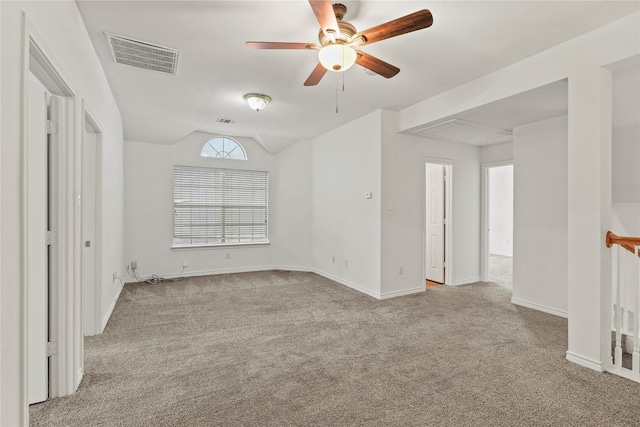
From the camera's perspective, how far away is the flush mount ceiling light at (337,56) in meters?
2.17

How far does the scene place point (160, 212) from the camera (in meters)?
5.75

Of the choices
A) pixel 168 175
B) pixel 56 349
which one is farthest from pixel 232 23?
pixel 168 175

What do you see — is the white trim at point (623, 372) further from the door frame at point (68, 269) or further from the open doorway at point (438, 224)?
the door frame at point (68, 269)

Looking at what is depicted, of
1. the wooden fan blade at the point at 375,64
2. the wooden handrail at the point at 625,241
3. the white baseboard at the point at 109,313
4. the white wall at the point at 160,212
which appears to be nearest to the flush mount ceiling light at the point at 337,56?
the wooden fan blade at the point at 375,64

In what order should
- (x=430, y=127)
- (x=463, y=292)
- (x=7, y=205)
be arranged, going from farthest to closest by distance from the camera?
(x=463, y=292), (x=430, y=127), (x=7, y=205)

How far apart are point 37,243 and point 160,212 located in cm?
393

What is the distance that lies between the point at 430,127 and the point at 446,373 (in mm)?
3072

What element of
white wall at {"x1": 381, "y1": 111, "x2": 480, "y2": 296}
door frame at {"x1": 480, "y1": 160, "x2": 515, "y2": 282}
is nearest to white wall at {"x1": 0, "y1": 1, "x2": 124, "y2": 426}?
white wall at {"x1": 381, "y1": 111, "x2": 480, "y2": 296}

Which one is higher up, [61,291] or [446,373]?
[61,291]

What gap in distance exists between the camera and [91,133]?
314 centimetres

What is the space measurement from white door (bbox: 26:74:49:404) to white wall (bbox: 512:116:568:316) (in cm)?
493

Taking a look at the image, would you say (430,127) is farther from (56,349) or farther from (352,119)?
(56,349)

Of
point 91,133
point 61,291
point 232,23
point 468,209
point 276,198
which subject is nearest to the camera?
point 61,291

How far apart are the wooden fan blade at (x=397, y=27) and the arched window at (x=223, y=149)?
455 centimetres
